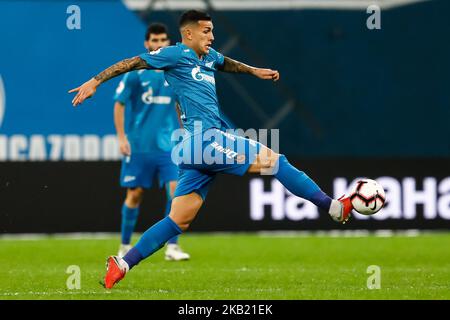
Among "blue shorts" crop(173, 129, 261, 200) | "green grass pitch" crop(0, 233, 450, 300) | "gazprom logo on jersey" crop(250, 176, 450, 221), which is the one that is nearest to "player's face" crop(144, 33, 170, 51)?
"green grass pitch" crop(0, 233, 450, 300)

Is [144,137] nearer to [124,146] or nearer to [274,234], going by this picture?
[124,146]

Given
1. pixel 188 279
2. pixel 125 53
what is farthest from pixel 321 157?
pixel 188 279

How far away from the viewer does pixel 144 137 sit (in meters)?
10.1

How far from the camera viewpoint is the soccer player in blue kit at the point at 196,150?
7035mm

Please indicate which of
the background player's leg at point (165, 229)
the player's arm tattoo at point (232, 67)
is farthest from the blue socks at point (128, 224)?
the background player's leg at point (165, 229)

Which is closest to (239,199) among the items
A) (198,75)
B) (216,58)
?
(216,58)

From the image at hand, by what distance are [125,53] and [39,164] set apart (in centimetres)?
164

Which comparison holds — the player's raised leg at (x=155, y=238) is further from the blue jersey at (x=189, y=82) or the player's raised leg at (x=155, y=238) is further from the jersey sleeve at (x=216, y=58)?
the jersey sleeve at (x=216, y=58)

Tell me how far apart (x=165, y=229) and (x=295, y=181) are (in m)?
0.92

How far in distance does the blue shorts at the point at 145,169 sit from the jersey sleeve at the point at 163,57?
290cm

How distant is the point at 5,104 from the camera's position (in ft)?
41.8

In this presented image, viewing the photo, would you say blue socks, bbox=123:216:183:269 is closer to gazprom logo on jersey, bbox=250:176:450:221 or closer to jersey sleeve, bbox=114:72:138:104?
jersey sleeve, bbox=114:72:138:104

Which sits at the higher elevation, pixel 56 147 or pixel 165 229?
pixel 56 147
